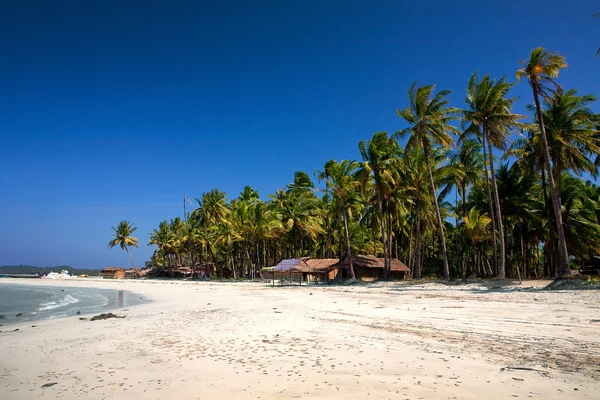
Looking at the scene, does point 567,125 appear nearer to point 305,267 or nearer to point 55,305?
point 305,267

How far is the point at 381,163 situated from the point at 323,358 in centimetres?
2622

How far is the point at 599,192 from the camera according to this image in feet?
115

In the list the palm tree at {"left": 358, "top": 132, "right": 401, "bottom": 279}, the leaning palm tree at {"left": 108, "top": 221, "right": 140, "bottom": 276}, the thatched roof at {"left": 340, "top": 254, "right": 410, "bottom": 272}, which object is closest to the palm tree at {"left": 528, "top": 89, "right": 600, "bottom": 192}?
the palm tree at {"left": 358, "top": 132, "right": 401, "bottom": 279}

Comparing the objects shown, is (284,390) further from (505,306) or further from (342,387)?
(505,306)

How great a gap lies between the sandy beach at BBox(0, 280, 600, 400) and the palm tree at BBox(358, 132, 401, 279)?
2081 centimetres

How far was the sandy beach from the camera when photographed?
15.6 ft

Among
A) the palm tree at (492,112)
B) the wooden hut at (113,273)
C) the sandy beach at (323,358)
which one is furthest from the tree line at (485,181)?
the wooden hut at (113,273)

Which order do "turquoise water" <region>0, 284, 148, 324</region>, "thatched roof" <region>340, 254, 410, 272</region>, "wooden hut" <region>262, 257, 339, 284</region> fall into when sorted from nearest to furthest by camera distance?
1. "turquoise water" <region>0, 284, 148, 324</region>
2. "wooden hut" <region>262, 257, 339, 284</region>
3. "thatched roof" <region>340, 254, 410, 272</region>

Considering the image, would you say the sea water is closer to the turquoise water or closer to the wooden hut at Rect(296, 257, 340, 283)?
the turquoise water

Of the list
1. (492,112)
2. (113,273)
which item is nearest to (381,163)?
→ (492,112)

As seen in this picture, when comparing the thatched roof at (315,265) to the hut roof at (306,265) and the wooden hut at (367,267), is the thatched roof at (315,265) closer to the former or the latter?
the hut roof at (306,265)

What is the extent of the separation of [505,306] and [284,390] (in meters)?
9.88

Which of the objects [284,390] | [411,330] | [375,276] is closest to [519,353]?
[411,330]

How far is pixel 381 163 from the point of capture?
3114cm
